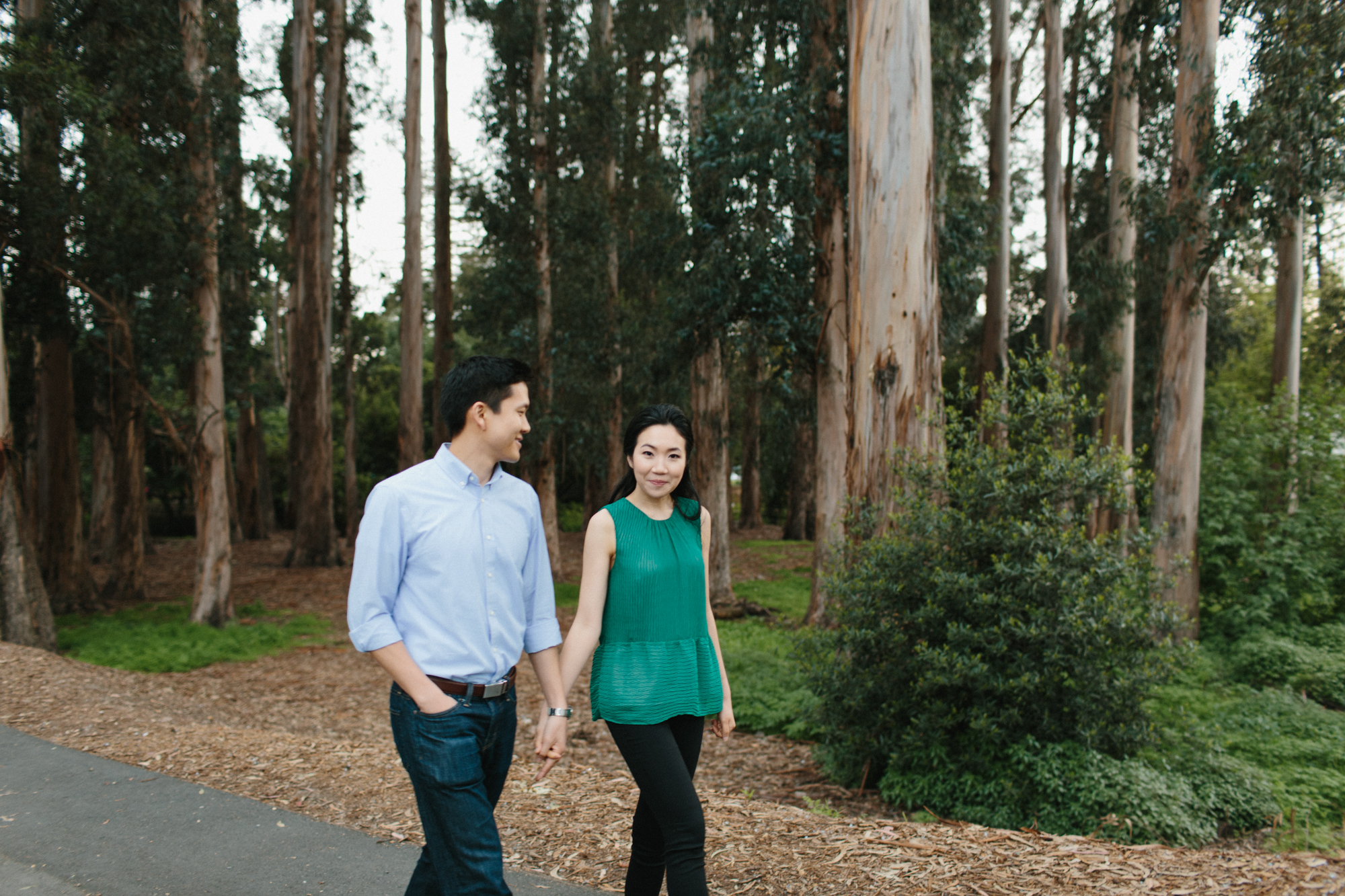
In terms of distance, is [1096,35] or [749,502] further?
[749,502]

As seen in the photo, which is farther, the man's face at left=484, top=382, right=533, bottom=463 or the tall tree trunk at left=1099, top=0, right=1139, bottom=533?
the tall tree trunk at left=1099, top=0, right=1139, bottom=533

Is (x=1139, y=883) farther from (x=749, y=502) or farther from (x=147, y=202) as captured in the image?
(x=749, y=502)

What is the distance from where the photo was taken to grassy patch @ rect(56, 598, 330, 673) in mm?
10867

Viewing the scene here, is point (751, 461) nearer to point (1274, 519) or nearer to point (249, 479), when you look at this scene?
point (249, 479)

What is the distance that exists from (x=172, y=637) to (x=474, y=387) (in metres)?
11.5

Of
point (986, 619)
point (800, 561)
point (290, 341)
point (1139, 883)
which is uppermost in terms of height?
point (290, 341)

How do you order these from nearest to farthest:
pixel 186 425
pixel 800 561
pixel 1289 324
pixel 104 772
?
1. pixel 104 772
2. pixel 186 425
3. pixel 1289 324
4. pixel 800 561

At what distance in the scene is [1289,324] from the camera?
16656mm

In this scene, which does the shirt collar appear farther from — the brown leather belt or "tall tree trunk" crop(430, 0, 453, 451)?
"tall tree trunk" crop(430, 0, 453, 451)

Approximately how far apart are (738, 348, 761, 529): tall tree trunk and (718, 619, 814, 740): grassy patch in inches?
439

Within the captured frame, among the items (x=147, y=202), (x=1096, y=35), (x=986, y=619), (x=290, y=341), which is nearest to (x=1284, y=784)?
(x=986, y=619)

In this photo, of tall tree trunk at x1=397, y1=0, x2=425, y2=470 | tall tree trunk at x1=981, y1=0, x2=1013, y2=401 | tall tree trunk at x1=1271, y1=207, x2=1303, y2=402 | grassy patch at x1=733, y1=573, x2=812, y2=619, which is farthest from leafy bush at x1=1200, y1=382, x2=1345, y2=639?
tall tree trunk at x1=397, y1=0, x2=425, y2=470

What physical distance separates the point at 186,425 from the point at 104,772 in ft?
28.6

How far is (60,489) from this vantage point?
46.5 ft
